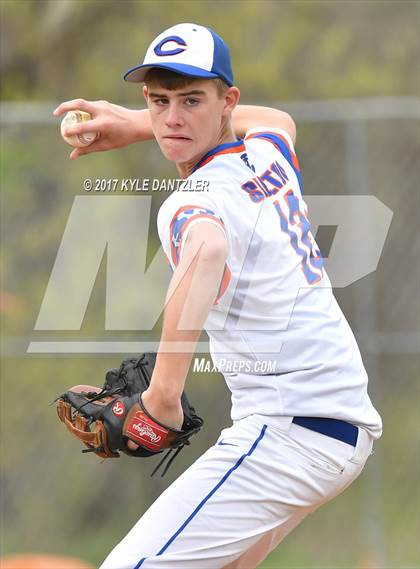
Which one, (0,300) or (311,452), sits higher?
(0,300)

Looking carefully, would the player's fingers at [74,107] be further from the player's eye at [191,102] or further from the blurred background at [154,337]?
the blurred background at [154,337]

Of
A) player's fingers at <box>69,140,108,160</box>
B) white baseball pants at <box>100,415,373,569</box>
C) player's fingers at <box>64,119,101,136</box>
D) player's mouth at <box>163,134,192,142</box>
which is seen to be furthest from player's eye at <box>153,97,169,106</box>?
white baseball pants at <box>100,415,373,569</box>

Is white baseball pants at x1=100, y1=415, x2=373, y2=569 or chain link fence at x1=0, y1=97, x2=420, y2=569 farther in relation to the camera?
chain link fence at x1=0, y1=97, x2=420, y2=569

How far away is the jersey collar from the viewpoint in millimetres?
3623

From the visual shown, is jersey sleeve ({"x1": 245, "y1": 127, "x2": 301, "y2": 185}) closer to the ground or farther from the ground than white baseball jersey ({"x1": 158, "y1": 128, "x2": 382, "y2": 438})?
farther from the ground

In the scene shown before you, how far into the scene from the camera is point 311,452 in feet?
11.1

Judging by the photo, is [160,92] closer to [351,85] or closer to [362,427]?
[362,427]

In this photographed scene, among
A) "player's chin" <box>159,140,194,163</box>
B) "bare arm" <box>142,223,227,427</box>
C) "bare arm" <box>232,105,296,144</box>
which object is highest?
"bare arm" <box>232,105,296,144</box>

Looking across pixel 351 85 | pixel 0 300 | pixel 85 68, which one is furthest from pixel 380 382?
pixel 85 68

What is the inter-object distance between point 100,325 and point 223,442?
3.57 m

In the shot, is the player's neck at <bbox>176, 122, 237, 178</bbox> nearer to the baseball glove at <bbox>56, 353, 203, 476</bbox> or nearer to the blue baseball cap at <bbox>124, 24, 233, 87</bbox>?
the blue baseball cap at <bbox>124, 24, 233, 87</bbox>

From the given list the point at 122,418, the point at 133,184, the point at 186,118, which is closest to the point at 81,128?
the point at 186,118

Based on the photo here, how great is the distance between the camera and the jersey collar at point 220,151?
3.62m

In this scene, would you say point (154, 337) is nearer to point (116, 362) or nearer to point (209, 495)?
point (116, 362)
